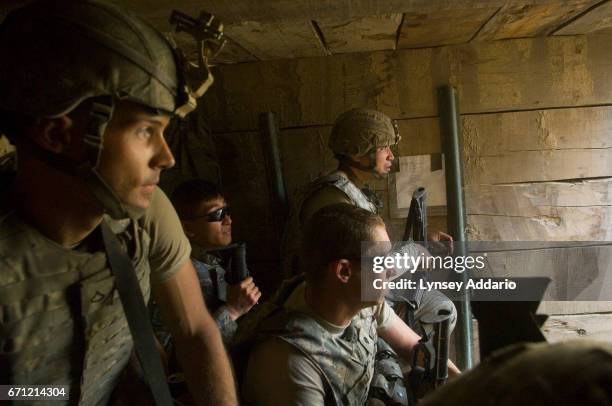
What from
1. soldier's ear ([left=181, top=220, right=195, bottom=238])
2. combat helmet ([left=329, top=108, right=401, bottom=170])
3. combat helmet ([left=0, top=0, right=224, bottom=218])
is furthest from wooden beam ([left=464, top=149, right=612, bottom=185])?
combat helmet ([left=0, top=0, right=224, bottom=218])

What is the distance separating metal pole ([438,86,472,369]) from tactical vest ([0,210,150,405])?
5.62 feet

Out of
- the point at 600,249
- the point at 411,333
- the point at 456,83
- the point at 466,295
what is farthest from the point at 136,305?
the point at 600,249

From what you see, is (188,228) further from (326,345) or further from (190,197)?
(326,345)

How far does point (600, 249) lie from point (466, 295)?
2.58 ft

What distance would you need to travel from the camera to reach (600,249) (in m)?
2.37

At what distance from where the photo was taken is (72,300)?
90cm

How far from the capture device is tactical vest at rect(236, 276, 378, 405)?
1.21 meters

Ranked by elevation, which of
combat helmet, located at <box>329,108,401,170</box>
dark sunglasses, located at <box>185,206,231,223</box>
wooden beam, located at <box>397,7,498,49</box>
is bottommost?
dark sunglasses, located at <box>185,206,231,223</box>

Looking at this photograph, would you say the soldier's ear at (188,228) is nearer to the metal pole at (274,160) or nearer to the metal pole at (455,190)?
the metal pole at (274,160)

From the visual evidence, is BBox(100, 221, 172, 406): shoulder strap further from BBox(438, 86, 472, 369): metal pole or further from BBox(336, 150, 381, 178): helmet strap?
BBox(438, 86, 472, 369): metal pole

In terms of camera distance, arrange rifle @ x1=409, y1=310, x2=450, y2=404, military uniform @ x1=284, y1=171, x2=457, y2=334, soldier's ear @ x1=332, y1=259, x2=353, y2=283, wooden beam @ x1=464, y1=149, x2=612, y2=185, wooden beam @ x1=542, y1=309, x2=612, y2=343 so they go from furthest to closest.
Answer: wooden beam @ x1=542, y1=309, x2=612, y2=343, wooden beam @ x1=464, y1=149, x2=612, y2=185, military uniform @ x1=284, y1=171, x2=457, y2=334, rifle @ x1=409, y1=310, x2=450, y2=404, soldier's ear @ x1=332, y1=259, x2=353, y2=283

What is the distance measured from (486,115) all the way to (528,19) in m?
0.53

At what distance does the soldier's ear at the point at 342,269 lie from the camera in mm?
1308

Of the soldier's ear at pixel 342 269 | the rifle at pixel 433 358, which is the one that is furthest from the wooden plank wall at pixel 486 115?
the soldier's ear at pixel 342 269
